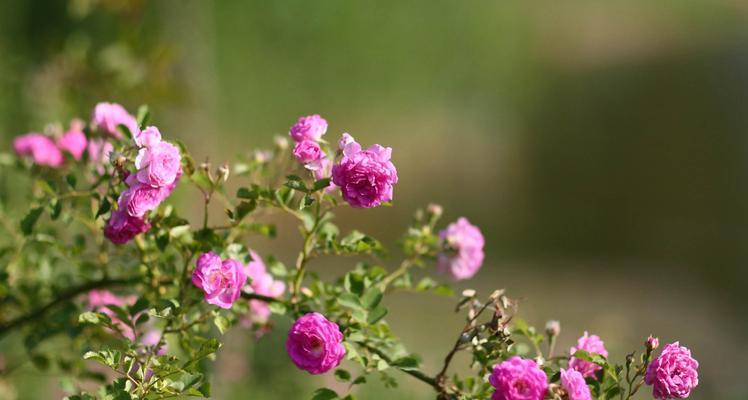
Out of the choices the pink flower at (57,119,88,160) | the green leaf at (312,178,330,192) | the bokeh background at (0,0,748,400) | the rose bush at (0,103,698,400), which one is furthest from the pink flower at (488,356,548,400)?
the bokeh background at (0,0,748,400)

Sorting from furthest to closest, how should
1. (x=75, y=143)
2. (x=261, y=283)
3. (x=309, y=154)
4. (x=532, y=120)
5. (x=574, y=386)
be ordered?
(x=532, y=120) → (x=75, y=143) → (x=261, y=283) → (x=309, y=154) → (x=574, y=386)

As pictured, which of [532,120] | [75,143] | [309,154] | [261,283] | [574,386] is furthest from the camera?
[532,120]

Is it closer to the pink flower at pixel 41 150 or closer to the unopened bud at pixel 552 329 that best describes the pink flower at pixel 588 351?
the unopened bud at pixel 552 329

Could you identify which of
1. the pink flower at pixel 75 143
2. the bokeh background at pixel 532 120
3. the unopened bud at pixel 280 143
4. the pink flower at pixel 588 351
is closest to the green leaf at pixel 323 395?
the pink flower at pixel 588 351

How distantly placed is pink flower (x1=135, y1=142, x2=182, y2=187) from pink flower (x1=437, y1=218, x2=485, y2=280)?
1.10 feet

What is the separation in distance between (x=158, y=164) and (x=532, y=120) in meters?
6.17

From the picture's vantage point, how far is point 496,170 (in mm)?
6551

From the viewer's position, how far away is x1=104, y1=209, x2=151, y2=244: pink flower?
0.79 m

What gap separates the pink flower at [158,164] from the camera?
29.4 inches

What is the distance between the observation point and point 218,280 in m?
0.76

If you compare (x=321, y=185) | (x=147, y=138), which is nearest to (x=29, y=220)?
(x=147, y=138)

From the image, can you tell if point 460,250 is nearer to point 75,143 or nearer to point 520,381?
point 520,381

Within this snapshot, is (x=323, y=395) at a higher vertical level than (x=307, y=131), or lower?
lower

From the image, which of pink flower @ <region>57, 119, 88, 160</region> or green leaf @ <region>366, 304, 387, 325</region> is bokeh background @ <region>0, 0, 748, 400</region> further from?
green leaf @ <region>366, 304, 387, 325</region>
